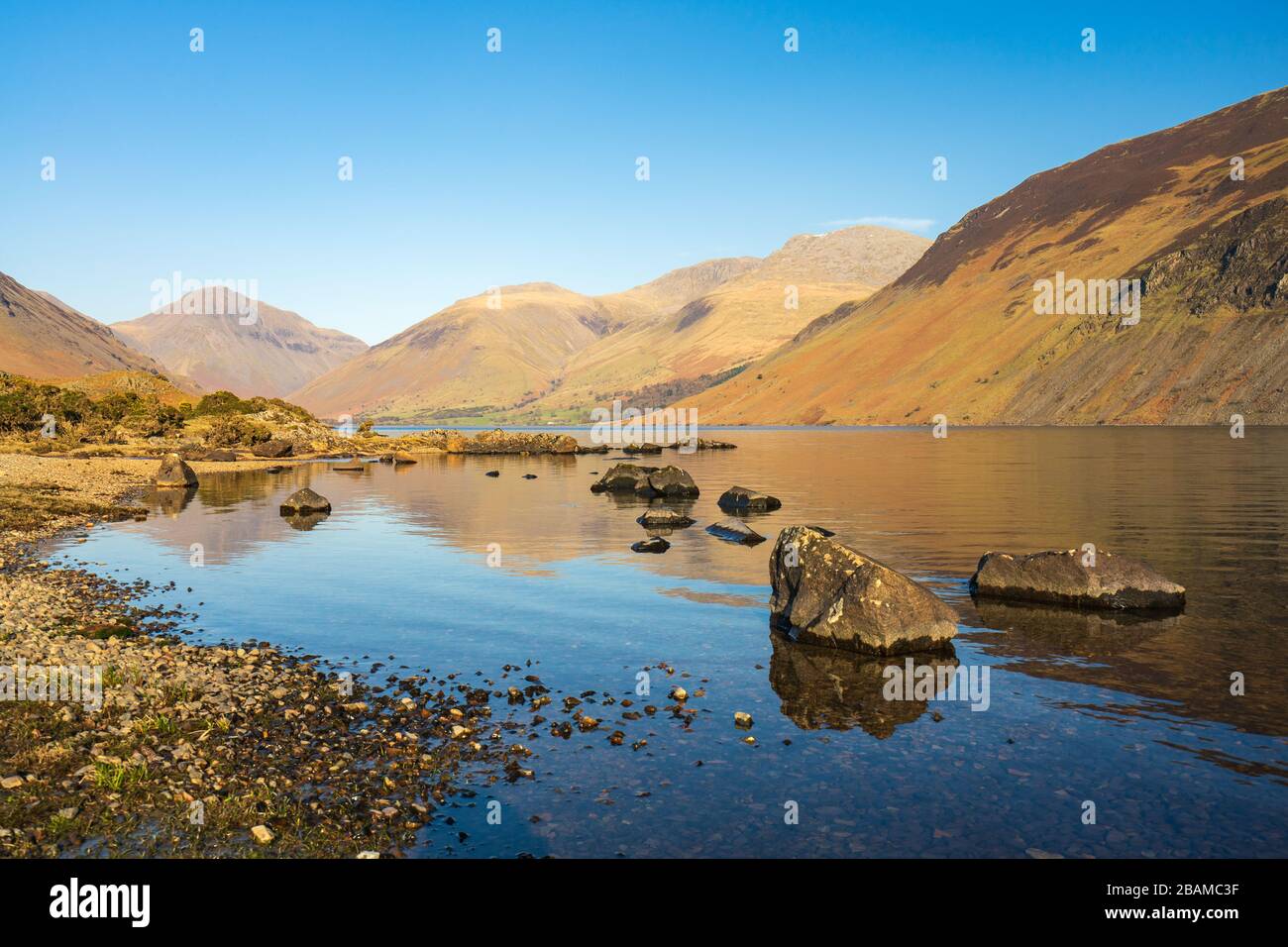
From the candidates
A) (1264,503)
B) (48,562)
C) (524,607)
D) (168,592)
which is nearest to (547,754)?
(524,607)

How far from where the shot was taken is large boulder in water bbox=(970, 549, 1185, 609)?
24016mm

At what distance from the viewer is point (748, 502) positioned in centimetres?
5234

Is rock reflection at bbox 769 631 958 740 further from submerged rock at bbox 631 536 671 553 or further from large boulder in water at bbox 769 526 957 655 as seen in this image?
submerged rock at bbox 631 536 671 553

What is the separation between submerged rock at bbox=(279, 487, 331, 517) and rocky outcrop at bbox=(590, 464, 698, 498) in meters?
23.8

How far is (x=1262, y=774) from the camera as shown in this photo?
1266 cm

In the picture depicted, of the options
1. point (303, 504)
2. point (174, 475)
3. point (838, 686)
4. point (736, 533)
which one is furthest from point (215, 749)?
A: point (174, 475)

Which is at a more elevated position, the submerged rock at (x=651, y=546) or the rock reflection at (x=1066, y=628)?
the submerged rock at (x=651, y=546)

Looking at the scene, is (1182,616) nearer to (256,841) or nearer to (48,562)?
(256,841)

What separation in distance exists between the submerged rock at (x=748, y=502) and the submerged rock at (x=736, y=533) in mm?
8914

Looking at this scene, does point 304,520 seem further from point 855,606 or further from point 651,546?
point 855,606

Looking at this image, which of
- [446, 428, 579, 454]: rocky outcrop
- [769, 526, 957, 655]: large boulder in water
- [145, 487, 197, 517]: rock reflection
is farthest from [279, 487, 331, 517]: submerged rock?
[446, 428, 579, 454]: rocky outcrop

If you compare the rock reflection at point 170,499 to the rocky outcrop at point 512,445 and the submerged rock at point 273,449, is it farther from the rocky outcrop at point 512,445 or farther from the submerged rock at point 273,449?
the rocky outcrop at point 512,445

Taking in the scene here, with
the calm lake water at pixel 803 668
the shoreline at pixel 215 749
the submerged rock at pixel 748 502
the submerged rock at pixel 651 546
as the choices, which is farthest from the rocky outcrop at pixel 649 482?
the shoreline at pixel 215 749

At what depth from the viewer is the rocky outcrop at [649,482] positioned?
63094 mm
